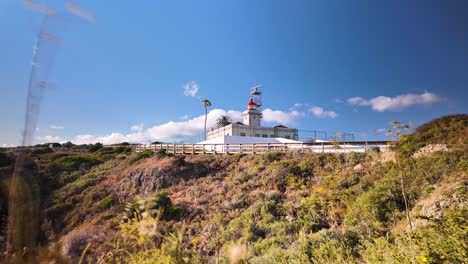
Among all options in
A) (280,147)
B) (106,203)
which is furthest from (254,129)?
(106,203)

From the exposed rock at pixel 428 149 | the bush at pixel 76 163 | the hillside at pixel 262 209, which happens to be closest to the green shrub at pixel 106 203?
the hillside at pixel 262 209

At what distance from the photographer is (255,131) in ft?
160

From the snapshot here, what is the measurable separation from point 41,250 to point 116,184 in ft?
72.9

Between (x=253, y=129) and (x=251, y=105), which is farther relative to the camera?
(x=251, y=105)

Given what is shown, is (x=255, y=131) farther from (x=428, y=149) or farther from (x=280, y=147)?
(x=428, y=149)

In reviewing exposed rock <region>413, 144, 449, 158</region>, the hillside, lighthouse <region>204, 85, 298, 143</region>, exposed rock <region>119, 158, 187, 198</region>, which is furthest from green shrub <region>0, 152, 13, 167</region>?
lighthouse <region>204, 85, 298, 143</region>

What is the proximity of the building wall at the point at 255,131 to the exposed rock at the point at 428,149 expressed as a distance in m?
34.3

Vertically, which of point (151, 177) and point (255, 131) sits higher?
point (255, 131)

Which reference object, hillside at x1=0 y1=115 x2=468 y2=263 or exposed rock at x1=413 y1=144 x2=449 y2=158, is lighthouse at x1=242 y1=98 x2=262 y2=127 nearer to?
hillside at x1=0 y1=115 x2=468 y2=263

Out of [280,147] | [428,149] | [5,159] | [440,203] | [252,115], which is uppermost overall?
[252,115]

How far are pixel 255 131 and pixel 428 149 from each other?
36122mm

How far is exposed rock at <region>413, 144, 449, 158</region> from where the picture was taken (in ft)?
41.0

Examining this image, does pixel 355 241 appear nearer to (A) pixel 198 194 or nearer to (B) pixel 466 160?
(B) pixel 466 160

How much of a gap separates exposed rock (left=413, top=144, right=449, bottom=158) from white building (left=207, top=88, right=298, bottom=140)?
3428 cm
